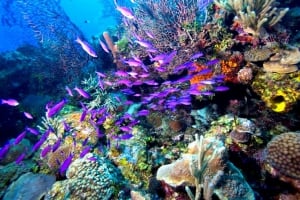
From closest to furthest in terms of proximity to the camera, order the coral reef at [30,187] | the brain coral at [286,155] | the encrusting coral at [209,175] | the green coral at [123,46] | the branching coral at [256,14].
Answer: the encrusting coral at [209,175] < the brain coral at [286,155] < the coral reef at [30,187] < the branching coral at [256,14] < the green coral at [123,46]

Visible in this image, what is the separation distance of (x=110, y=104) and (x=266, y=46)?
13.3 ft

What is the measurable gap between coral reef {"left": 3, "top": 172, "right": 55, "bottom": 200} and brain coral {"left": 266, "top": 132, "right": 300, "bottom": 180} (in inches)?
165

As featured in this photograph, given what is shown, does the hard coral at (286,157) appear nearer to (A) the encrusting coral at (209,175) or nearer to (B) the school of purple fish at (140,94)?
(A) the encrusting coral at (209,175)

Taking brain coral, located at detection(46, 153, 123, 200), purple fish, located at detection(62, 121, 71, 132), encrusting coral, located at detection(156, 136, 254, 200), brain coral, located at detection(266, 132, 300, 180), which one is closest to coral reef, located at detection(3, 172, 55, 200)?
brain coral, located at detection(46, 153, 123, 200)

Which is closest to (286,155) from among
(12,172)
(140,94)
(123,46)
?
(140,94)

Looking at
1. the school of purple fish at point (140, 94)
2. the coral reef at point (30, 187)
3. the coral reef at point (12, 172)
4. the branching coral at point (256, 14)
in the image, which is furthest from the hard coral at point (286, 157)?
the coral reef at point (12, 172)

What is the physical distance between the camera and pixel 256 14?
6422 millimetres

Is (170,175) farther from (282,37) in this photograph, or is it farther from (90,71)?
(90,71)

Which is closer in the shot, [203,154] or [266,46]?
[203,154]

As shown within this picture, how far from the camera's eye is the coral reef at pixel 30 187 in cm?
521

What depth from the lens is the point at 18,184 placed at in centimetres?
571

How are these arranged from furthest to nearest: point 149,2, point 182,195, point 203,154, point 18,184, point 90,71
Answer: point 90,71
point 149,2
point 18,184
point 182,195
point 203,154

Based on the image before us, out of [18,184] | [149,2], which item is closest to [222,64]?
[149,2]

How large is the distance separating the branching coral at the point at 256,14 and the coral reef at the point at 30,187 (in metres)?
5.64
